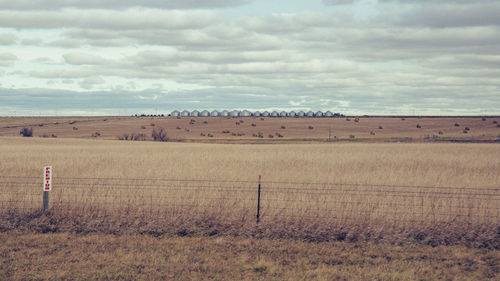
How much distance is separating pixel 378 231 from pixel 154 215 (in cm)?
551

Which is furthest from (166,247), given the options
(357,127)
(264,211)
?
(357,127)

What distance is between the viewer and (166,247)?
9.52m

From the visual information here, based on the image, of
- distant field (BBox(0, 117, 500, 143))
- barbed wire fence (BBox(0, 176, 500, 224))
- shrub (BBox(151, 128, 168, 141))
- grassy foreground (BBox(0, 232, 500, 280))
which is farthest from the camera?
distant field (BBox(0, 117, 500, 143))

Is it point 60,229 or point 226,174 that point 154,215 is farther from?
point 226,174

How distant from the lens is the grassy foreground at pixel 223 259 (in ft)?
26.2

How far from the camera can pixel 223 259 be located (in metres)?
8.82

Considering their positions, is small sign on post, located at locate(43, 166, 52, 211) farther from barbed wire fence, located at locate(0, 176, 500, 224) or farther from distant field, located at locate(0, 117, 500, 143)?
distant field, located at locate(0, 117, 500, 143)

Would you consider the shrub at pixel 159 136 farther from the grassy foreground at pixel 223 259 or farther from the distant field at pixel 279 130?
the grassy foreground at pixel 223 259

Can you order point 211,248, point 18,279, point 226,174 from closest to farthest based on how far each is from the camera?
point 18,279
point 211,248
point 226,174

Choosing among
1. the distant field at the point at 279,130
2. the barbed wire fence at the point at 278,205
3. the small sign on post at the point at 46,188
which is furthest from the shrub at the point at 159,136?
the small sign on post at the point at 46,188

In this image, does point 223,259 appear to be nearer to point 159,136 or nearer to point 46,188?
point 46,188

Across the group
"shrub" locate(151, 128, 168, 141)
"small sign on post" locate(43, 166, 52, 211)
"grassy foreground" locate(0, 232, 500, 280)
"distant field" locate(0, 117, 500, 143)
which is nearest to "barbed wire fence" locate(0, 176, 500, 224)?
"small sign on post" locate(43, 166, 52, 211)

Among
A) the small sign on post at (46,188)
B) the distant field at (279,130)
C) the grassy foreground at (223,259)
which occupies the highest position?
the distant field at (279,130)

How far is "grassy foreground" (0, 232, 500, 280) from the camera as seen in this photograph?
8.00 metres
